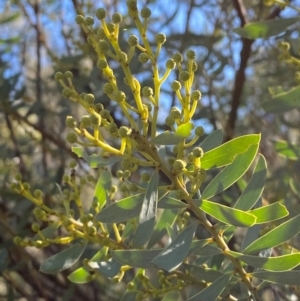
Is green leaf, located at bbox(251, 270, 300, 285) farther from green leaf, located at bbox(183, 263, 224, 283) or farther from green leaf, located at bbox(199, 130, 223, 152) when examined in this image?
green leaf, located at bbox(199, 130, 223, 152)

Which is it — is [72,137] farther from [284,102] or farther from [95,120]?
[284,102]

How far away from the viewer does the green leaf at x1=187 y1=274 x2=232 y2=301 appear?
85 centimetres

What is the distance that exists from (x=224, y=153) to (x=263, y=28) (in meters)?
0.51

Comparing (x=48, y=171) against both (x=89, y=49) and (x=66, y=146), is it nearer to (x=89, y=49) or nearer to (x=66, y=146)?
(x=66, y=146)

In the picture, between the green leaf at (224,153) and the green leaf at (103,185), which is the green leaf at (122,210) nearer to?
the green leaf at (224,153)

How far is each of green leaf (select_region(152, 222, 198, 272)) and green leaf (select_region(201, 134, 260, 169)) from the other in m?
0.09

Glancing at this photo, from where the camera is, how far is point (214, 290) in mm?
856

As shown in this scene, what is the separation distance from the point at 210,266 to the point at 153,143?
377 millimetres

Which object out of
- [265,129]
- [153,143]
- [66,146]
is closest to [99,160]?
[153,143]

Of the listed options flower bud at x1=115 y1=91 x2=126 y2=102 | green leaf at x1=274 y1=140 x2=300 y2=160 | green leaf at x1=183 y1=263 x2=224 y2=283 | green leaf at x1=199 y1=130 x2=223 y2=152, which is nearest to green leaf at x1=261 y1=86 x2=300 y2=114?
green leaf at x1=274 y1=140 x2=300 y2=160

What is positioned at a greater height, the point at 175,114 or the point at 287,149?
the point at 175,114

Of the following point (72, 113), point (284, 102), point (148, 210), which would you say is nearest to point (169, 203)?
point (148, 210)

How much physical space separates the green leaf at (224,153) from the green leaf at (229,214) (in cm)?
5

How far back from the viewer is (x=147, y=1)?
1877 millimetres
